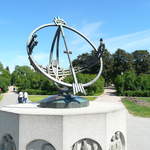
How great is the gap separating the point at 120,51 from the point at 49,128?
2591 inches

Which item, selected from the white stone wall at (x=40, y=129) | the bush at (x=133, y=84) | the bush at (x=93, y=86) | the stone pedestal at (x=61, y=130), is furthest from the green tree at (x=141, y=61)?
the white stone wall at (x=40, y=129)

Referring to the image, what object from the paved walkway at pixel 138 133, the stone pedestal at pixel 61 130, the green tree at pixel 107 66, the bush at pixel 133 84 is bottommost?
the paved walkway at pixel 138 133

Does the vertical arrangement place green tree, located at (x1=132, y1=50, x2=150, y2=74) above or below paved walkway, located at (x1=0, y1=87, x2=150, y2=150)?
above

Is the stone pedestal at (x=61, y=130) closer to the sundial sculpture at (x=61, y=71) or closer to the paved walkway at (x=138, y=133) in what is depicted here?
the sundial sculpture at (x=61, y=71)

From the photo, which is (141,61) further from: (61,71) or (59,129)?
(59,129)

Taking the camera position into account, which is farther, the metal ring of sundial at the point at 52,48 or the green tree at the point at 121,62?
the green tree at the point at 121,62

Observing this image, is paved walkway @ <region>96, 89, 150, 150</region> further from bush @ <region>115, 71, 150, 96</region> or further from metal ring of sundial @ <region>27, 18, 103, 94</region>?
bush @ <region>115, 71, 150, 96</region>

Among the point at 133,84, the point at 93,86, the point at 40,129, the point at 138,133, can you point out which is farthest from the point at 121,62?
the point at 40,129

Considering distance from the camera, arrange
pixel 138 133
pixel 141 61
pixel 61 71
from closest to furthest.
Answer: pixel 61 71 < pixel 138 133 < pixel 141 61

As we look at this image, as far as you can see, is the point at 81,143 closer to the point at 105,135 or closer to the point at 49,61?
the point at 105,135

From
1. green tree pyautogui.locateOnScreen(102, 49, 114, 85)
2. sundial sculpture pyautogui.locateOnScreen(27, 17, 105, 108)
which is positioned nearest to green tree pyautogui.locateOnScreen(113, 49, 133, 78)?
green tree pyautogui.locateOnScreen(102, 49, 114, 85)

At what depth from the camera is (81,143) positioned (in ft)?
23.7

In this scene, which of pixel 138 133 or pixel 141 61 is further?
pixel 141 61

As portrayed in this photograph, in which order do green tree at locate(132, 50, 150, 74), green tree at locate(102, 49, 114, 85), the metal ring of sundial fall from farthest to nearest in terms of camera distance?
green tree at locate(132, 50, 150, 74), green tree at locate(102, 49, 114, 85), the metal ring of sundial
